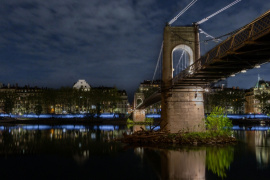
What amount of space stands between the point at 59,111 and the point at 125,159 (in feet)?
394

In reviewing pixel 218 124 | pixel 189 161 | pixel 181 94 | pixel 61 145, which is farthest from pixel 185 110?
pixel 61 145

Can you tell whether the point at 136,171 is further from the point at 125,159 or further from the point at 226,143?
the point at 226,143

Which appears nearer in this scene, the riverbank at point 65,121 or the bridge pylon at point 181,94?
the bridge pylon at point 181,94

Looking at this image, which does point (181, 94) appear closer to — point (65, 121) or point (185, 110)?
point (185, 110)

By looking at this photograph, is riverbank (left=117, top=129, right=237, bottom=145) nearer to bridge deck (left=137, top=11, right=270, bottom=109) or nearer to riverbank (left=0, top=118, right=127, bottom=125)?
bridge deck (left=137, top=11, right=270, bottom=109)

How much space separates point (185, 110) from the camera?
29.4 metres

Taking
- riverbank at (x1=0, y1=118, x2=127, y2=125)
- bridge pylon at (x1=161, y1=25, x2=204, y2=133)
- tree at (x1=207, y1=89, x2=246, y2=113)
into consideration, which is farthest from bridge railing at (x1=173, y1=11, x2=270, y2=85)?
tree at (x1=207, y1=89, x2=246, y2=113)

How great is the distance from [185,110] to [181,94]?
1698mm

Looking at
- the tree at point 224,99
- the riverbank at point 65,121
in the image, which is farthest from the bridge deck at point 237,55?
the tree at point 224,99

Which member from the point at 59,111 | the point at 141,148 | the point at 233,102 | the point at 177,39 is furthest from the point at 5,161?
the point at 59,111

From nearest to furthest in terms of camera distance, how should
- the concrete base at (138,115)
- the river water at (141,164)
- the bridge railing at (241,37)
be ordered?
the bridge railing at (241,37) < the river water at (141,164) < the concrete base at (138,115)

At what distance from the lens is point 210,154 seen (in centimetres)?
2173

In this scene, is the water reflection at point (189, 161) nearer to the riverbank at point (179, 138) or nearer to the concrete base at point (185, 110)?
the riverbank at point (179, 138)

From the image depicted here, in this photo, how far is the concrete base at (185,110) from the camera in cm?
2931
